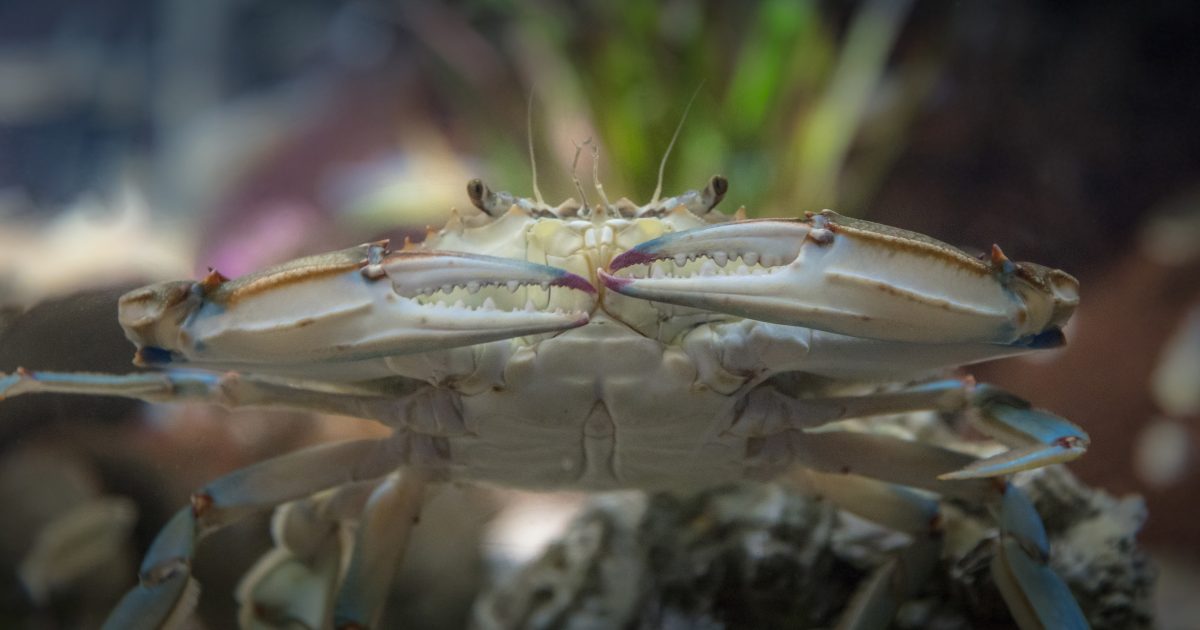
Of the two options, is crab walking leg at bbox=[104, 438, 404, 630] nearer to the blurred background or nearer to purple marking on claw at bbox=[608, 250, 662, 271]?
the blurred background

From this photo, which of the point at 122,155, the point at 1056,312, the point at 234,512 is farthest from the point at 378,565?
the point at 1056,312

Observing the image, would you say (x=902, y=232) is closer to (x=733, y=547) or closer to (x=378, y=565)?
(x=733, y=547)

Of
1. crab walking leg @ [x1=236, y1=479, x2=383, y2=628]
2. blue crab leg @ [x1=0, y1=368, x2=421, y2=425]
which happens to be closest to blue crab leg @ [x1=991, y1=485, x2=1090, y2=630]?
blue crab leg @ [x1=0, y1=368, x2=421, y2=425]

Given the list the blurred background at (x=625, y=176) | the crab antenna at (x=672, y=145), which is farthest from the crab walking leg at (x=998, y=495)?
the crab antenna at (x=672, y=145)

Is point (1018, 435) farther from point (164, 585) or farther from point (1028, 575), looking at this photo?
point (164, 585)

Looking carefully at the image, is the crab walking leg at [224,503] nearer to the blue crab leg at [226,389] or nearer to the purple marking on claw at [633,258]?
the blue crab leg at [226,389]
